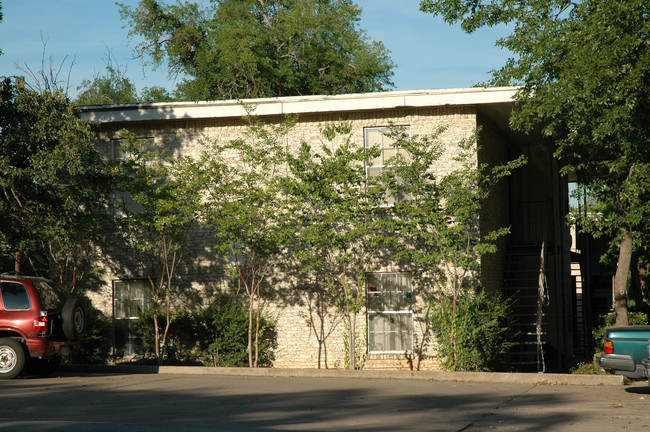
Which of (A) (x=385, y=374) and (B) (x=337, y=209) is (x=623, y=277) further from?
(B) (x=337, y=209)

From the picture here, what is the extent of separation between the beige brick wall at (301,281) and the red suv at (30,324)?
4.13 meters

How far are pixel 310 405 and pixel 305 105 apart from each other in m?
9.01

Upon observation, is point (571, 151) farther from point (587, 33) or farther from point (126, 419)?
point (126, 419)

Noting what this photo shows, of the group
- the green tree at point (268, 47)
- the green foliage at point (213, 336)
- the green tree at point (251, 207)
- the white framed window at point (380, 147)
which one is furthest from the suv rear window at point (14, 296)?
the green tree at point (268, 47)

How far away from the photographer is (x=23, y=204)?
17.0 metres

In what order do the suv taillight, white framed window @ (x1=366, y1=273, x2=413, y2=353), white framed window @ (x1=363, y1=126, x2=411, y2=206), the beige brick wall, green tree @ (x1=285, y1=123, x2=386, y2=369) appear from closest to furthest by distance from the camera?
the suv taillight < green tree @ (x1=285, y1=123, x2=386, y2=369) < the beige brick wall < white framed window @ (x1=366, y1=273, x2=413, y2=353) < white framed window @ (x1=363, y1=126, x2=411, y2=206)

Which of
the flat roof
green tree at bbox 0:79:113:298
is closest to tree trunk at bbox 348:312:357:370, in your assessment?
the flat roof

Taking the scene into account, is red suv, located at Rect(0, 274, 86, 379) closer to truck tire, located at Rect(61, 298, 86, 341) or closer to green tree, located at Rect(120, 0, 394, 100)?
truck tire, located at Rect(61, 298, 86, 341)

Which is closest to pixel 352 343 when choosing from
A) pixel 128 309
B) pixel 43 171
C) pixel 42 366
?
pixel 128 309

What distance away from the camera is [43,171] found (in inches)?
653

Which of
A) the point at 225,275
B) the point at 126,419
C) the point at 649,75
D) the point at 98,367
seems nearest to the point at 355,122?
the point at 225,275

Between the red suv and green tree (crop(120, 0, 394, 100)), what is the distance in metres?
23.2

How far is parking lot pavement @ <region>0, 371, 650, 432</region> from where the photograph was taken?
388 inches

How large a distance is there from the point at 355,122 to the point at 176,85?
25.3 metres
